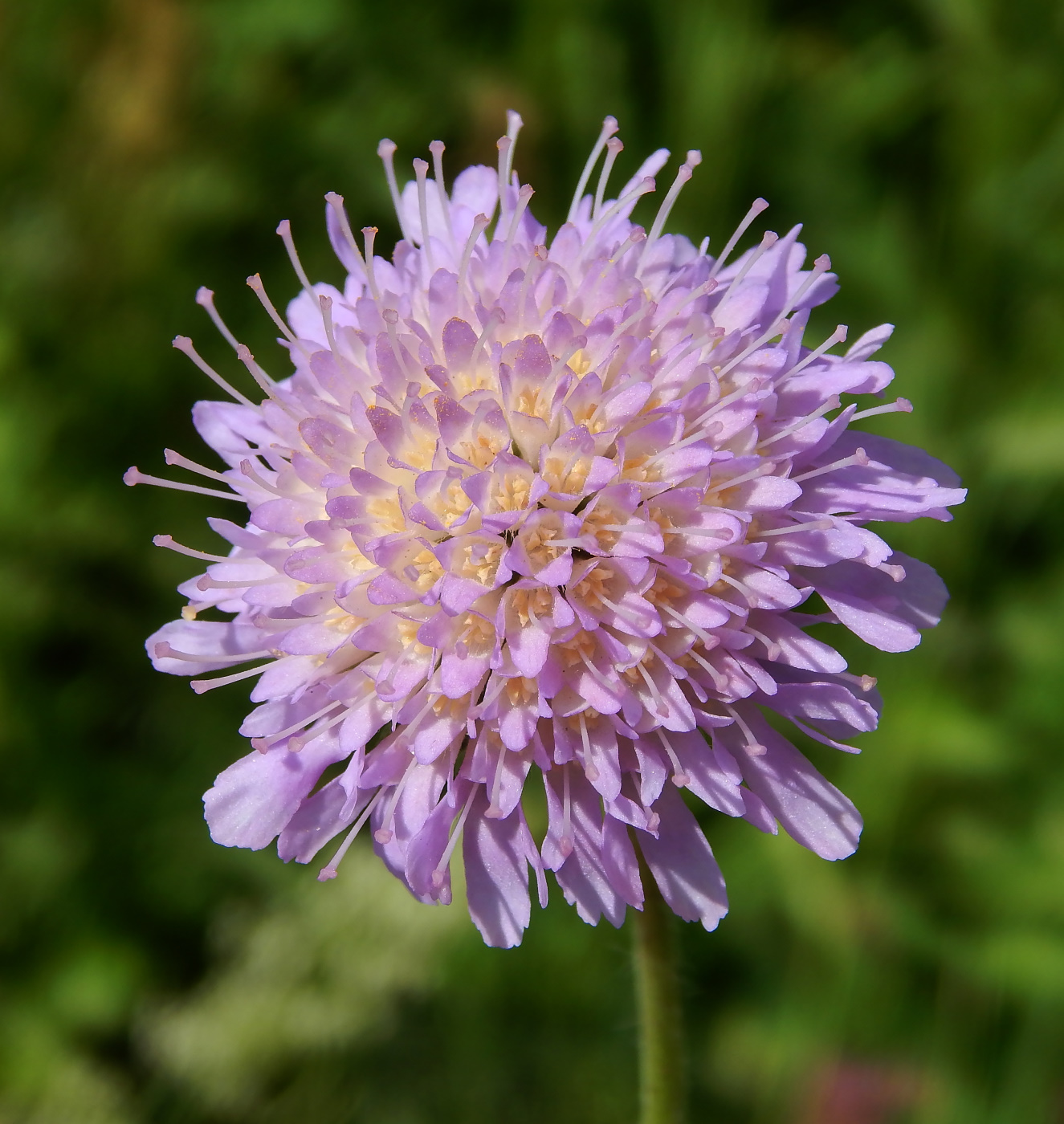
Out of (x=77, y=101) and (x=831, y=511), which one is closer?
(x=831, y=511)

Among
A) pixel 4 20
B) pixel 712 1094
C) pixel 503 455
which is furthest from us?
pixel 4 20

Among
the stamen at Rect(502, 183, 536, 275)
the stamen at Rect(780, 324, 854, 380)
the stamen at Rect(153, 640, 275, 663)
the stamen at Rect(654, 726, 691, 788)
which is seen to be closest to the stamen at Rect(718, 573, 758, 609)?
the stamen at Rect(654, 726, 691, 788)

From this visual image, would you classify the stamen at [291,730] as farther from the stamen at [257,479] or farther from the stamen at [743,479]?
the stamen at [743,479]

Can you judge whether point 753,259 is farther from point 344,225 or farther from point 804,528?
point 344,225

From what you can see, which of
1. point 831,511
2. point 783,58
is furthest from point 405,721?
point 783,58

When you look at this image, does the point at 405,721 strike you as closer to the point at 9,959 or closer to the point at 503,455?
the point at 503,455

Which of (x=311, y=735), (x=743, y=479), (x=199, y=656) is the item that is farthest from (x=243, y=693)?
(x=743, y=479)
